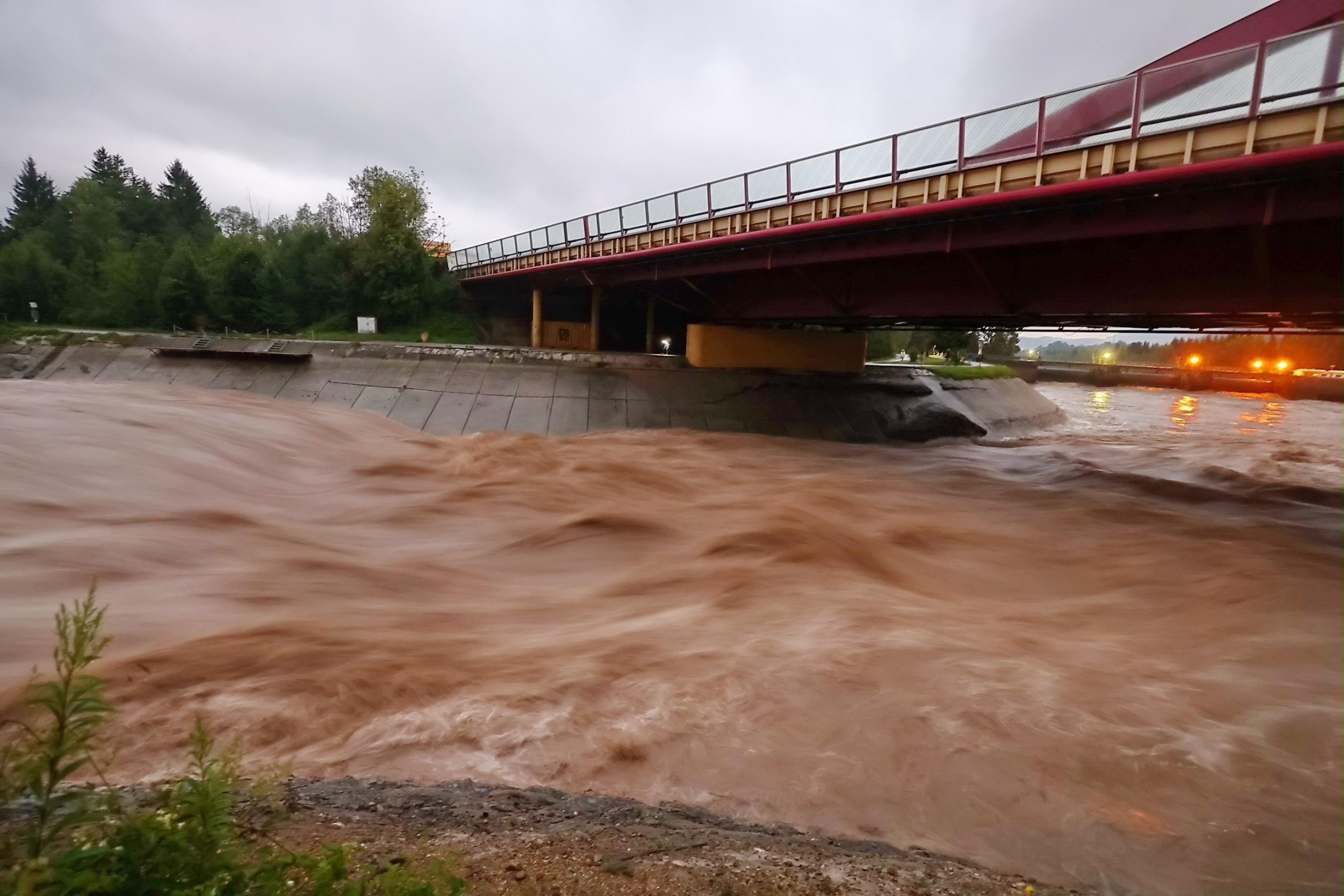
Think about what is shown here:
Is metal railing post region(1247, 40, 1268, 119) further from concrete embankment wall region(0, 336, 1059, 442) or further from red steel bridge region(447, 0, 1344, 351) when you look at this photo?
concrete embankment wall region(0, 336, 1059, 442)

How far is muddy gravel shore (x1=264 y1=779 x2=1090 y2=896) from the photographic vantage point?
2.38m

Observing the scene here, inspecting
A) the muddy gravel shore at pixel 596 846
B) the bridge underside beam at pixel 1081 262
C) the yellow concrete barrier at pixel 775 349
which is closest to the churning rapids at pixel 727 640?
the muddy gravel shore at pixel 596 846

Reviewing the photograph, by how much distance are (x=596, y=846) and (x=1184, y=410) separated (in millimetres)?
43385

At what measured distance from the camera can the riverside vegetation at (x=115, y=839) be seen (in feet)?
5.05

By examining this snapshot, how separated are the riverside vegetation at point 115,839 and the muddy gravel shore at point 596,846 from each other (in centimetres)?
45

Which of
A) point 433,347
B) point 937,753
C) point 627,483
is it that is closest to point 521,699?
point 937,753

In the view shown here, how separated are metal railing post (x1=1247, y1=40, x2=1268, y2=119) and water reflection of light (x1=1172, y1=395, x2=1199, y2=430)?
22682 mm

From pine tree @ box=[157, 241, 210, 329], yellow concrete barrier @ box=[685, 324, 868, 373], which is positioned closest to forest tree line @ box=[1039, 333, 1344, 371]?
yellow concrete barrier @ box=[685, 324, 868, 373]

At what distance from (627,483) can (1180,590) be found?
882cm

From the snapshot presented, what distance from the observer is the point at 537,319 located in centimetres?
3378

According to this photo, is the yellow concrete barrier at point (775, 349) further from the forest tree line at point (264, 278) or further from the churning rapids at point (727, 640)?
the forest tree line at point (264, 278)

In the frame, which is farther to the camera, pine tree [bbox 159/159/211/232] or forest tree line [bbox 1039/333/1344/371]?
pine tree [bbox 159/159/211/232]

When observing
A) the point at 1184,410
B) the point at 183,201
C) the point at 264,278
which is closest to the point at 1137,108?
the point at 1184,410

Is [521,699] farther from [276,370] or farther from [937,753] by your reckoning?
[276,370]
